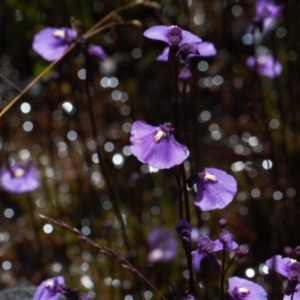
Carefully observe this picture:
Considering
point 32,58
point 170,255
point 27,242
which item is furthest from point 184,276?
point 32,58

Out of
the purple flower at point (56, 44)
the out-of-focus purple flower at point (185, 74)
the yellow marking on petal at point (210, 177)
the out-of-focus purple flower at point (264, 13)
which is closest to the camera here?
the yellow marking on petal at point (210, 177)

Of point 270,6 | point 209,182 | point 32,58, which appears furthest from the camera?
point 32,58

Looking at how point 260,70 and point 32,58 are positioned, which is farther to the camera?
point 32,58

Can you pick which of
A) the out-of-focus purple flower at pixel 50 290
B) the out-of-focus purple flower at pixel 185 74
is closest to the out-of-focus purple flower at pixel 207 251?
the out-of-focus purple flower at pixel 50 290

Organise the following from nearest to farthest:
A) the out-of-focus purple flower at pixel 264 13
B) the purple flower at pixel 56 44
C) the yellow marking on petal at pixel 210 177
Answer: the yellow marking on petal at pixel 210 177, the purple flower at pixel 56 44, the out-of-focus purple flower at pixel 264 13

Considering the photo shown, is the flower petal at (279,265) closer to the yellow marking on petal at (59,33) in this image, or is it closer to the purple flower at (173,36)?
the purple flower at (173,36)

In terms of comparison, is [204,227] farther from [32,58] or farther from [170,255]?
[32,58]

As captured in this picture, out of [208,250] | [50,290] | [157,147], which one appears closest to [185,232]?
[208,250]
